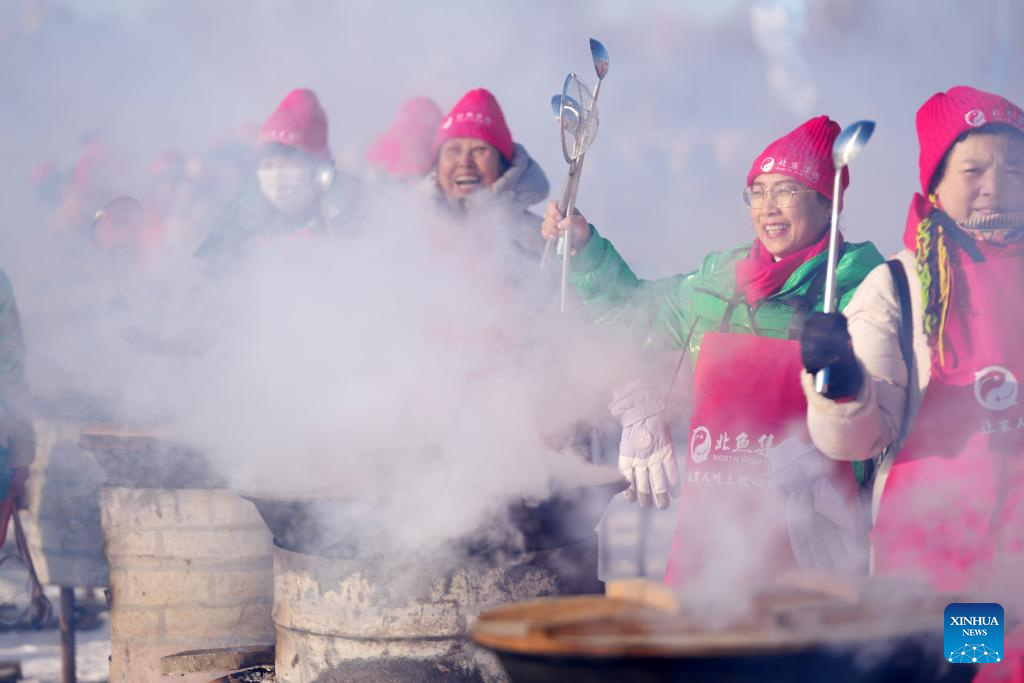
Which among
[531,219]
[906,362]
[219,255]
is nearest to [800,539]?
[906,362]

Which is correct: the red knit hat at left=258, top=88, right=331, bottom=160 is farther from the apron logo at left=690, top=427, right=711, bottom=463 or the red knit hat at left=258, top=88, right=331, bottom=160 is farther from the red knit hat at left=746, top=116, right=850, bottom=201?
the apron logo at left=690, top=427, right=711, bottom=463

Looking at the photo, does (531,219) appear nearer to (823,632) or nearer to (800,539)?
(800,539)

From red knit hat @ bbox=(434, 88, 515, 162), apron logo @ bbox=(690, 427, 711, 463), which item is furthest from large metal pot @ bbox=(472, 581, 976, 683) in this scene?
red knit hat @ bbox=(434, 88, 515, 162)

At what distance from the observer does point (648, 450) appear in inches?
135

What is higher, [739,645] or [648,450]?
[648,450]

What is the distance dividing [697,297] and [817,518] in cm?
79

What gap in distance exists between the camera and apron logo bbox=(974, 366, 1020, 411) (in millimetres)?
2645

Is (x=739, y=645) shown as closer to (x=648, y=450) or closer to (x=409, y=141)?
(x=648, y=450)

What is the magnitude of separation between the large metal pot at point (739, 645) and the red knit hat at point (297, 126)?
473cm

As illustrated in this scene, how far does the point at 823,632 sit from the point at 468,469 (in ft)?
5.20

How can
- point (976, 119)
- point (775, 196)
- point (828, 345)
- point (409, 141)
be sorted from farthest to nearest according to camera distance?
point (409, 141)
point (775, 196)
point (976, 119)
point (828, 345)

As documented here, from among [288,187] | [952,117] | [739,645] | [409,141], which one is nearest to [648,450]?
[952,117]

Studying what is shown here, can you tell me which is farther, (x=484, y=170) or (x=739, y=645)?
(x=484, y=170)

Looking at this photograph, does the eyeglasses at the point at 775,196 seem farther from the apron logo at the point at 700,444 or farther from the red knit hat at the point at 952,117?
the apron logo at the point at 700,444
